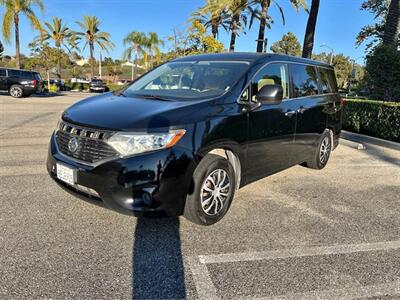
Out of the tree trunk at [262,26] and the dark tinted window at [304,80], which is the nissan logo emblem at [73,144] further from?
the tree trunk at [262,26]

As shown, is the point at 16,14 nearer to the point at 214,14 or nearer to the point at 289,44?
the point at 214,14

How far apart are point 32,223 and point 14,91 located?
19802 mm

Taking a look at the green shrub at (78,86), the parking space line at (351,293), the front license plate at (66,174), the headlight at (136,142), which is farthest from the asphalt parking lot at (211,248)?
the green shrub at (78,86)

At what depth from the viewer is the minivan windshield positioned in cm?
388

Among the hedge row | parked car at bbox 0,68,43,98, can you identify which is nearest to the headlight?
the hedge row

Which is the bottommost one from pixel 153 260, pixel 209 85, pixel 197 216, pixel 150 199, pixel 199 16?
pixel 153 260

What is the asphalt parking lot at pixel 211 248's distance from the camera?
2648 mm

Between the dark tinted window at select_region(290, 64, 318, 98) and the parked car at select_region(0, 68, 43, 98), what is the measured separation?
1947 centimetres

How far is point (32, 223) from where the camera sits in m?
3.55

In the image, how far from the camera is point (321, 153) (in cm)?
595

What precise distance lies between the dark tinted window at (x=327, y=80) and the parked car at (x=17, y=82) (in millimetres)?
19155

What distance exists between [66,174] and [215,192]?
4.76 feet

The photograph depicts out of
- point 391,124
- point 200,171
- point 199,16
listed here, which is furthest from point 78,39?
point 200,171

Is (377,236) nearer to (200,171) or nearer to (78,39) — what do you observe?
(200,171)
